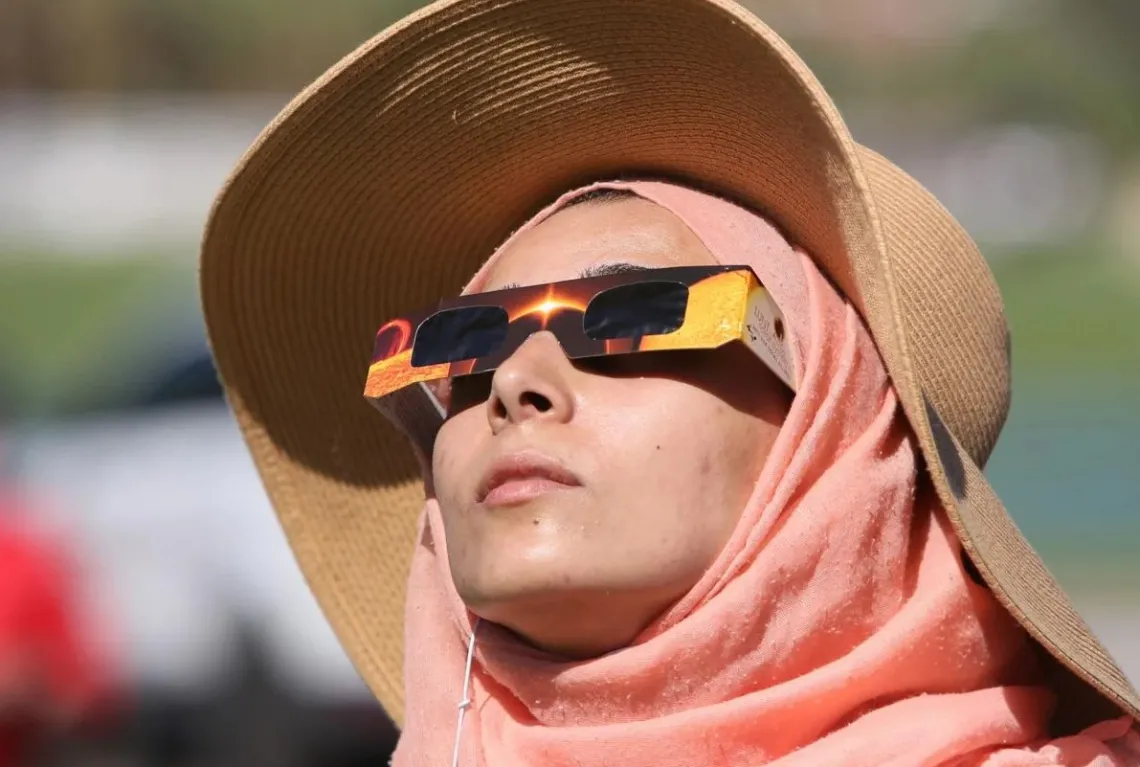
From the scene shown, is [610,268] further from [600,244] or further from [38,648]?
[38,648]

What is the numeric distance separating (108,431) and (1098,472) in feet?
28.9

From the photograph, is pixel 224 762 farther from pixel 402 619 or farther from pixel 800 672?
pixel 800 672

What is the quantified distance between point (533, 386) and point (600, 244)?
0.91ft

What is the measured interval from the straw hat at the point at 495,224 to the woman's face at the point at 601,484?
0.73 feet

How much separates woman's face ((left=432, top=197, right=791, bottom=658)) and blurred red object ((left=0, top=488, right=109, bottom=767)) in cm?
291

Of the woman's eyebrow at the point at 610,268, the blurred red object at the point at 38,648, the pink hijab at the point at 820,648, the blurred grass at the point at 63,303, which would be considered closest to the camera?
the pink hijab at the point at 820,648

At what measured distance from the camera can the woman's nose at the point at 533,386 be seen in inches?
76.4

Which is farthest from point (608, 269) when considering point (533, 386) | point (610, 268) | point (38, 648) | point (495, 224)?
point (38, 648)

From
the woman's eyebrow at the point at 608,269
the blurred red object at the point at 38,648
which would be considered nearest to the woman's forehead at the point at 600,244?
the woman's eyebrow at the point at 608,269

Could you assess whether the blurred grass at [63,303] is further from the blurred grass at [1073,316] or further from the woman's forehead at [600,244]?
the woman's forehead at [600,244]

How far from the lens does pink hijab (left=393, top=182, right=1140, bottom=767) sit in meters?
1.87

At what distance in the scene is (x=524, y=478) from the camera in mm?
1938

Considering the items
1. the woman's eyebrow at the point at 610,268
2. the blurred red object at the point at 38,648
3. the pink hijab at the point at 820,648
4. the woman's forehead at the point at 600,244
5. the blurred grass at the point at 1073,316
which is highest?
the blurred grass at the point at 1073,316

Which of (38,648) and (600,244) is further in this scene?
(38,648)
